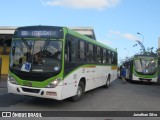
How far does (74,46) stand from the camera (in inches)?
469

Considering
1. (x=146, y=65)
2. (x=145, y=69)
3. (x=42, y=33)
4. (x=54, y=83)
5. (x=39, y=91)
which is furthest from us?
(x=146, y=65)

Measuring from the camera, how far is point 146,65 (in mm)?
28109

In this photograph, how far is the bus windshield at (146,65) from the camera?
91.5 feet

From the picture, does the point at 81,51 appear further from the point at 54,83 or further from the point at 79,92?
the point at 54,83

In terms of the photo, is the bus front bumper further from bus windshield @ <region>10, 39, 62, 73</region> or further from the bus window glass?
the bus window glass

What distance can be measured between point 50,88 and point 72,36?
2.42m

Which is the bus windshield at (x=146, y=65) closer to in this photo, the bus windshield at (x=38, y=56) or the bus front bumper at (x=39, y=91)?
the bus windshield at (x=38, y=56)

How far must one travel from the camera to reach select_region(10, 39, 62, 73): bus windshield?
10609mm

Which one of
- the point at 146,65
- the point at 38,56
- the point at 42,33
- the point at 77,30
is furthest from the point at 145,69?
the point at 38,56

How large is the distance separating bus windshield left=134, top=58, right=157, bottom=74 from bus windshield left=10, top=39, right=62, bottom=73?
60.8 feet

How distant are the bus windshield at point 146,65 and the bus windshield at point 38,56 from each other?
729 inches

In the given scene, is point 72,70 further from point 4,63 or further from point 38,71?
point 4,63

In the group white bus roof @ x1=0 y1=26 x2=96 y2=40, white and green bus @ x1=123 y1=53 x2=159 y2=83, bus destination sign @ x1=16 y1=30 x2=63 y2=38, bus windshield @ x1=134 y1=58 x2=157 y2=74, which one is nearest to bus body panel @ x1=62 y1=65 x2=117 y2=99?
bus destination sign @ x1=16 y1=30 x2=63 y2=38

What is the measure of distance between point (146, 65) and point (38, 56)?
19027mm
